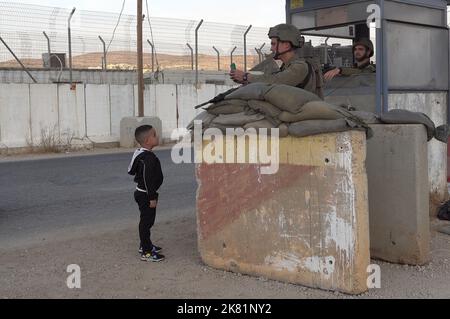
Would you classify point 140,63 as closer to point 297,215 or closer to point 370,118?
point 370,118

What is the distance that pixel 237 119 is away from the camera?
4.98 meters

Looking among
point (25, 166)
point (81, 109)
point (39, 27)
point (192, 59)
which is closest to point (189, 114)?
point (192, 59)

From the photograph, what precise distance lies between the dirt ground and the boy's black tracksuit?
0.30 metres

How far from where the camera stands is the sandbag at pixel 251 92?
4.98m

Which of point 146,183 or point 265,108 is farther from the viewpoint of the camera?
point 146,183

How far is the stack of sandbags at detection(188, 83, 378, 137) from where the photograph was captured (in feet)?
14.8

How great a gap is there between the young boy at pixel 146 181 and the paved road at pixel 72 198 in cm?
169

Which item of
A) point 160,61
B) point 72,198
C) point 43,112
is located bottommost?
point 72,198

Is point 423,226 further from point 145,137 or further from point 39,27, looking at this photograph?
point 39,27

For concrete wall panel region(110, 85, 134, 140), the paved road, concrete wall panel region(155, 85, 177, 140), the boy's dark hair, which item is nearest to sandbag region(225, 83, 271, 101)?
the boy's dark hair

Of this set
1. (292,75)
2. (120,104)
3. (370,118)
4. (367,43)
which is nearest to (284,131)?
(292,75)

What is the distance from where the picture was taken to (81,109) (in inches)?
739

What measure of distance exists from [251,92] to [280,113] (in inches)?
15.3

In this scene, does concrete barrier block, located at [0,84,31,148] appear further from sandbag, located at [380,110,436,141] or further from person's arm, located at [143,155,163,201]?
sandbag, located at [380,110,436,141]
